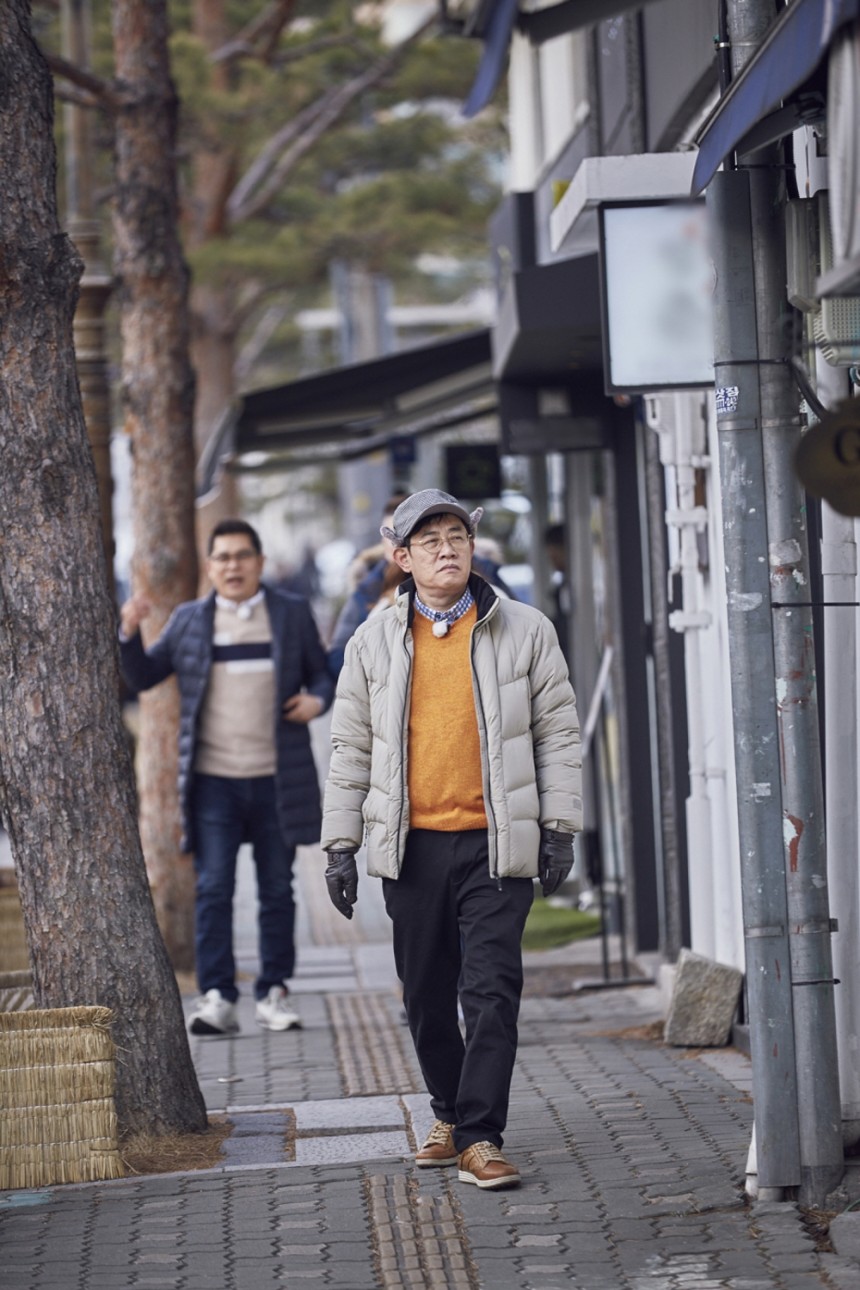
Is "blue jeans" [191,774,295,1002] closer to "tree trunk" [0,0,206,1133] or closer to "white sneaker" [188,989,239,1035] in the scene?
"white sneaker" [188,989,239,1035]

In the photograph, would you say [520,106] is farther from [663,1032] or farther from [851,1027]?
[851,1027]

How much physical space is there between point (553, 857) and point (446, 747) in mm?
436

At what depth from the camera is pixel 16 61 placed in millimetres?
6969

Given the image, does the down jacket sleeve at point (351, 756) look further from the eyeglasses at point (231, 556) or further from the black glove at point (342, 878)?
the eyeglasses at point (231, 556)

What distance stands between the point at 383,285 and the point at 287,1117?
2937cm

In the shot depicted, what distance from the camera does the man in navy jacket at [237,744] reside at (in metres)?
9.47

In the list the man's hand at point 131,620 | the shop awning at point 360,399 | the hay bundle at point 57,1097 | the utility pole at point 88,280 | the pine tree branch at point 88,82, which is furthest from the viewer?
the shop awning at point 360,399

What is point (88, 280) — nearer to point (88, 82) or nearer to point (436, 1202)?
point (88, 82)

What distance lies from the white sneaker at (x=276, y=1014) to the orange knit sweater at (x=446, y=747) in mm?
3420

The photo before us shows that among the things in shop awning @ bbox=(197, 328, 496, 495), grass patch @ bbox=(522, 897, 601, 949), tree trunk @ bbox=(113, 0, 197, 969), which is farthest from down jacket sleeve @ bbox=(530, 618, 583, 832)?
shop awning @ bbox=(197, 328, 496, 495)

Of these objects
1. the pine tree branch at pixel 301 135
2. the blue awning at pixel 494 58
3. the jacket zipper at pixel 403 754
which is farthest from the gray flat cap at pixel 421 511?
the pine tree branch at pixel 301 135

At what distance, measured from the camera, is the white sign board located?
268 inches

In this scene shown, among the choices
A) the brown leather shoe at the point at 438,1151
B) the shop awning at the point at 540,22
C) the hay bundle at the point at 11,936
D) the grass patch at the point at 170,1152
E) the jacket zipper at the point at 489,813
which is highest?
the shop awning at the point at 540,22

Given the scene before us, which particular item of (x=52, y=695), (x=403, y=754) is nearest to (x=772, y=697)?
(x=403, y=754)
